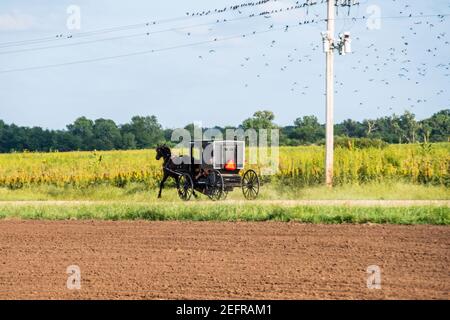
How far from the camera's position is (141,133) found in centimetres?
5475

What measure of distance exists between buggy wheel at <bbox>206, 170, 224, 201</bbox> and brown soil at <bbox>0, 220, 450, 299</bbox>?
5.93 metres

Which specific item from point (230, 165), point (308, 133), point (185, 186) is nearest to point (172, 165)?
point (185, 186)

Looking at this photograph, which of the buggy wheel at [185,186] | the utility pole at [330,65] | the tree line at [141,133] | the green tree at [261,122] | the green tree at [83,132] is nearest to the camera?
the buggy wheel at [185,186]

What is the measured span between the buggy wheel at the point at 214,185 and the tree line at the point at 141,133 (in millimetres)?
20143

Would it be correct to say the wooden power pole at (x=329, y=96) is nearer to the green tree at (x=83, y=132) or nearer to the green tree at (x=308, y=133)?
the green tree at (x=308, y=133)

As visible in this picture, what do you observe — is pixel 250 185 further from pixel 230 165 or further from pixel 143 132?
pixel 143 132

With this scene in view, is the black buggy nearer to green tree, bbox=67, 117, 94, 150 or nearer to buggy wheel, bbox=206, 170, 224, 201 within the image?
buggy wheel, bbox=206, 170, 224, 201

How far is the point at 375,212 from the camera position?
17.4 metres

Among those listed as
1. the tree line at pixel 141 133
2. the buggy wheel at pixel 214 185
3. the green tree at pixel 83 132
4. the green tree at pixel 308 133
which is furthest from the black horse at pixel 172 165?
the green tree at pixel 83 132

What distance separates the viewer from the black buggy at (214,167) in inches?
898

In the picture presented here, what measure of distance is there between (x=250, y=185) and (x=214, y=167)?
1804 mm

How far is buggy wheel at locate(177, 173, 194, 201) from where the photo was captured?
23.8 meters
